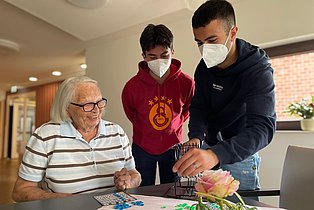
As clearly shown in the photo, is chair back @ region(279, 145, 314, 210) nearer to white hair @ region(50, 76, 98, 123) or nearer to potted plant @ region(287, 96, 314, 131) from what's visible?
potted plant @ region(287, 96, 314, 131)

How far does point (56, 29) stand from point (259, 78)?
296 centimetres

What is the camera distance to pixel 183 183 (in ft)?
3.44

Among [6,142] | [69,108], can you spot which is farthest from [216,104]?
[6,142]

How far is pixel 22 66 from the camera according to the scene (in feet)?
17.0

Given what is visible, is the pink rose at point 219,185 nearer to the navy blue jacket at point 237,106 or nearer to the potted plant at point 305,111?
the navy blue jacket at point 237,106

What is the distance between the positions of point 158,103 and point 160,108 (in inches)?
1.2

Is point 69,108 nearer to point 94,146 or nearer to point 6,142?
point 94,146

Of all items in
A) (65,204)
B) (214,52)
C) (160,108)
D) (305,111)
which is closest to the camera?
(65,204)

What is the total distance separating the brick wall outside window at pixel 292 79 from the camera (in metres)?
2.18

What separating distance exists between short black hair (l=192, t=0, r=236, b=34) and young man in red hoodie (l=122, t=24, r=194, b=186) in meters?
0.48

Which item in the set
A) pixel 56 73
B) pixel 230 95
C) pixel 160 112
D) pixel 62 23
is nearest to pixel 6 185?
pixel 56 73

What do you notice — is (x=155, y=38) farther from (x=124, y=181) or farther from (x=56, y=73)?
(x=56, y=73)

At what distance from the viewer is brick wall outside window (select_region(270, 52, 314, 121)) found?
7.16 ft

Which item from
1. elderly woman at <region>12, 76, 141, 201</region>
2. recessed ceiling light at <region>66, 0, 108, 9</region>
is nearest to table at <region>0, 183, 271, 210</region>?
elderly woman at <region>12, 76, 141, 201</region>
